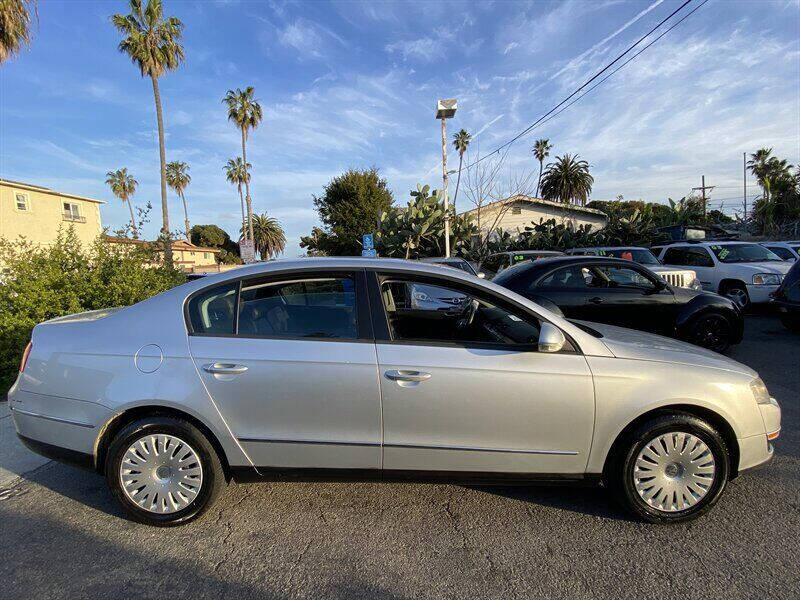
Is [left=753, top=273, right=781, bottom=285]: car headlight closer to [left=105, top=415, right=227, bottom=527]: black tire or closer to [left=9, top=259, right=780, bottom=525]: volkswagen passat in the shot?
[left=9, top=259, right=780, bottom=525]: volkswagen passat

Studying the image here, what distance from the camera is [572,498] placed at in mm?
2943

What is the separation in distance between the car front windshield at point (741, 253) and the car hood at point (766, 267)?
1.37 ft

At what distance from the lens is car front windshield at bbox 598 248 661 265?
35.0ft

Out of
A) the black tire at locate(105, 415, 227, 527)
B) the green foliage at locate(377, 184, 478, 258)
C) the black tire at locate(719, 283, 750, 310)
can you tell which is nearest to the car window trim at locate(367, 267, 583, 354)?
the black tire at locate(105, 415, 227, 527)

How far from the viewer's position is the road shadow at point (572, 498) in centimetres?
278

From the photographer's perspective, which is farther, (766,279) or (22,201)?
(22,201)

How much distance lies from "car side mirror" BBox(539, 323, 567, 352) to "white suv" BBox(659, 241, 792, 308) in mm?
9520

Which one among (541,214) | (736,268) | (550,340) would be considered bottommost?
(550,340)

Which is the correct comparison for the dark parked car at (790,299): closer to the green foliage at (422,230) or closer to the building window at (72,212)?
the green foliage at (422,230)

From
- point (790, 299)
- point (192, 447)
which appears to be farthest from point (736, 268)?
point (192, 447)

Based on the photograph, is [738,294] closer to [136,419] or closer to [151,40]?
[136,419]

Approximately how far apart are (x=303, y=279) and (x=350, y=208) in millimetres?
29716

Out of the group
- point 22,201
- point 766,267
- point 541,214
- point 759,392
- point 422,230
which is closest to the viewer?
point 759,392

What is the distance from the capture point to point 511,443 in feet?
8.56
